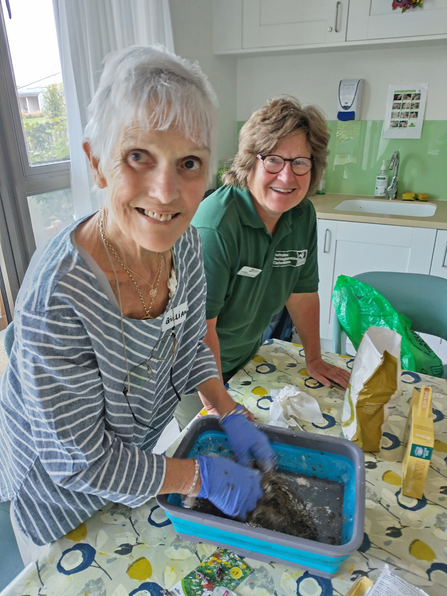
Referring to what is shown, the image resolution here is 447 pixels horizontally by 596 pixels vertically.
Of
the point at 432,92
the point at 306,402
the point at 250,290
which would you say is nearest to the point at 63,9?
the point at 250,290

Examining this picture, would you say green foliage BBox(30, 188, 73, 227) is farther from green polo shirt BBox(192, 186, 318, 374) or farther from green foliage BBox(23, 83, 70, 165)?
green polo shirt BBox(192, 186, 318, 374)

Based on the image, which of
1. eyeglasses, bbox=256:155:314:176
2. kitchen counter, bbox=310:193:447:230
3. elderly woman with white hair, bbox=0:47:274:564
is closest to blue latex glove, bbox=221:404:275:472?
elderly woman with white hair, bbox=0:47:274:564

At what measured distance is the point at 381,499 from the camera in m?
0.83

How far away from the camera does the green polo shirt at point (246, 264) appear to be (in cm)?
117

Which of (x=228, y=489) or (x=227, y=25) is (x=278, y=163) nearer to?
(x=228, y=489)

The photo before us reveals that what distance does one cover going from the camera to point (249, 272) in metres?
1.24

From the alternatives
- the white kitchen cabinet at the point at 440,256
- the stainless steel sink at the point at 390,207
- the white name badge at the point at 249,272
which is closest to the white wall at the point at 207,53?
the stainless steel sink at the point at 390,207

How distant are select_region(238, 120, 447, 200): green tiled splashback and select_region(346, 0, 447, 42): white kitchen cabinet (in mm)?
560

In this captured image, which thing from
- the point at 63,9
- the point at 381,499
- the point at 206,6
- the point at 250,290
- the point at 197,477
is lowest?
the point at 381,499

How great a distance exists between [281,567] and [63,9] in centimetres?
193

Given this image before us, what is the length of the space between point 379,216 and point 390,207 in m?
0.46

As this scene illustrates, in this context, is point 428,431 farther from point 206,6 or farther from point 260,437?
point 206,6

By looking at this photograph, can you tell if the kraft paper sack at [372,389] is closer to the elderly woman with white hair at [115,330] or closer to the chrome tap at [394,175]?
the elderly woman with white hair at [115,330]

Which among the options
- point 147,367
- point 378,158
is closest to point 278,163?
point 147,367
